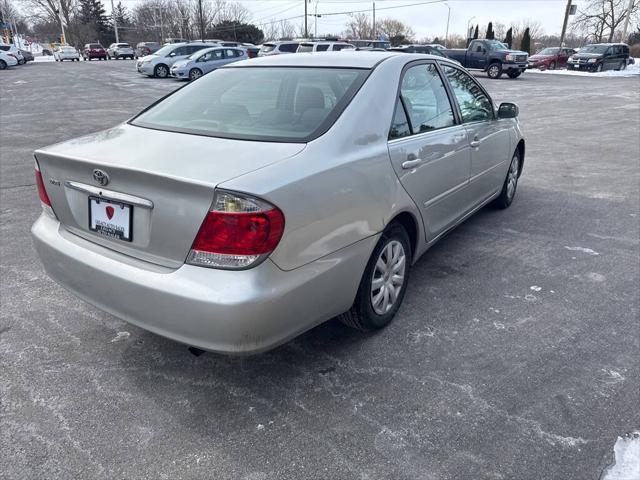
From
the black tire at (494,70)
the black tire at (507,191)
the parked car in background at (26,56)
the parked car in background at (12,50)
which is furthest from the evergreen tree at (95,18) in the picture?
the black tire at (507,191)

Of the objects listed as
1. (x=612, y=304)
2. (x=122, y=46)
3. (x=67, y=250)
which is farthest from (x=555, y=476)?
(x=122, y=46)

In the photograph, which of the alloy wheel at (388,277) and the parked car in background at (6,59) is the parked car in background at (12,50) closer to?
the parked car in background at (6,59)

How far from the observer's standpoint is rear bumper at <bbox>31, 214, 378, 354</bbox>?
2061 mm

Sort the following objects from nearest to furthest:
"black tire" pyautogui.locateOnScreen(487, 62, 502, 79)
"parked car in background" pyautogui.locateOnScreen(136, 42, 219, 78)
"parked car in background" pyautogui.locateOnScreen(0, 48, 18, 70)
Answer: "parked car in background" pyautogui.locateOnScreen(136, 42, 219, 78)
"black tire" pyautogui.locateOnScreen(487, 62, 502, 79)
"parked car in background" pyautogui.locateOnScreen(0, 48, 18, 70)

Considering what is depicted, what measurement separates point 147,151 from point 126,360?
47.2 inches

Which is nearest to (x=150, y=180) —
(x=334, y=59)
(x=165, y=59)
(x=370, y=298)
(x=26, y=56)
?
(x=370, y=298)

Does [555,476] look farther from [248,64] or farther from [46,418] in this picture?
[248,64]

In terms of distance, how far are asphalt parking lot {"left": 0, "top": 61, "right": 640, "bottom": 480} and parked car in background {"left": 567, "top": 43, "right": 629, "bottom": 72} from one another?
32.0 m

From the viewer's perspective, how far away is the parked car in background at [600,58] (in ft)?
101

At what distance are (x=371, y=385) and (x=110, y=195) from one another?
1594 mm

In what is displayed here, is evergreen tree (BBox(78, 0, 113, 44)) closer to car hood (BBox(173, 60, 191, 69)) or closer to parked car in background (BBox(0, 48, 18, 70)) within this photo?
parked car in background (BBox(0, 48, 18, 70))

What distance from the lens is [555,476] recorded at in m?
2.06

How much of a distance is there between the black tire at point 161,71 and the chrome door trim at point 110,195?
25.0 metres

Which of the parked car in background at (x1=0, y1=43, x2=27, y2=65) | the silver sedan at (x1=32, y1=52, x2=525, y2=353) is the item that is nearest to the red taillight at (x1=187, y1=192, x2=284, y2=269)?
the silver sedan at (x1=32, y1=52, x2=525, y2=353)
